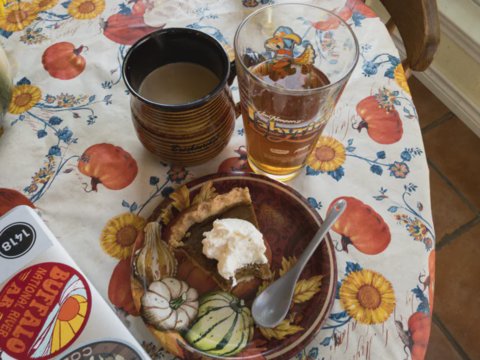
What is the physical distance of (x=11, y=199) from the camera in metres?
0.52

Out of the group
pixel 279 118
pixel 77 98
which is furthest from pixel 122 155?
pixel 279 118

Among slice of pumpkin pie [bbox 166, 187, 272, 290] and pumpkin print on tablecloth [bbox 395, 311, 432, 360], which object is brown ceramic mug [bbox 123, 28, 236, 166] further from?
pumpkin print on tablecloth [bbox 395, 311, 432, 360]

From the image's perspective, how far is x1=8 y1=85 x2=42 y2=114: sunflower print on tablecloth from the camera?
1.94 ft

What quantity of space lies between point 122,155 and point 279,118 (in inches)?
8.9

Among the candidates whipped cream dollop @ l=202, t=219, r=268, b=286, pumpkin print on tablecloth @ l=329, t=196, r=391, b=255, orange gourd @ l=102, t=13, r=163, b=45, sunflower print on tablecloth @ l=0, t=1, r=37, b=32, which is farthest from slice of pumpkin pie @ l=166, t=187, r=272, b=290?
sunflower print on tablecloth @ l=0, t=1, r=37, b=32

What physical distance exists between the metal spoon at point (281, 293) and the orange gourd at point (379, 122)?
0.53 feet

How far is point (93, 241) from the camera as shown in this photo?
19.4 inches

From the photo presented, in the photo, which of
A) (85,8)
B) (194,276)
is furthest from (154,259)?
(85,8)

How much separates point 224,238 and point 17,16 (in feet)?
1.75

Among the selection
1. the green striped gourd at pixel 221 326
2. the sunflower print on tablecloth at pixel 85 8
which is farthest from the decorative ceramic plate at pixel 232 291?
the sunflower print on tablecloth at pixel 85 8

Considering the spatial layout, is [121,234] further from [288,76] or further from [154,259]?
[288,76]

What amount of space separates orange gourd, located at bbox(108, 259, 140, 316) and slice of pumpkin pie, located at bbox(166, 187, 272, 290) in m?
0.06

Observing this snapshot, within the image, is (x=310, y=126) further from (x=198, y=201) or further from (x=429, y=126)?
(x=429, y=126)

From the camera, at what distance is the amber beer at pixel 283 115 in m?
0.43
